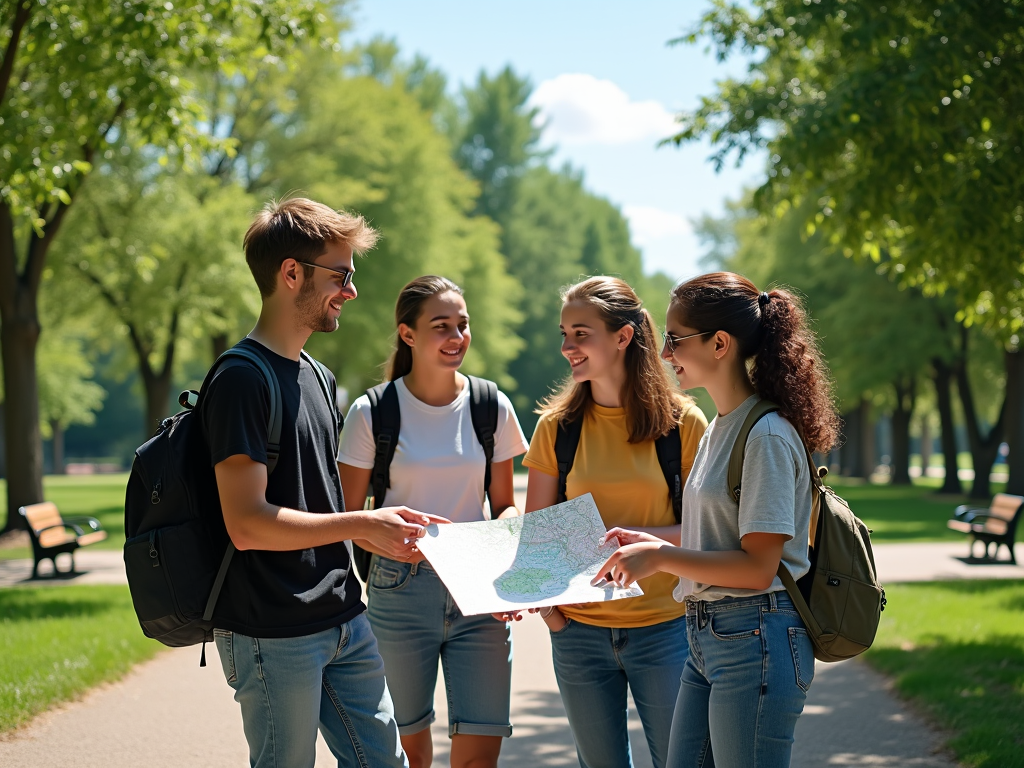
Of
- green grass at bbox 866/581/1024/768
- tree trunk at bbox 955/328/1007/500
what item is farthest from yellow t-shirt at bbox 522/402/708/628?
tree trunk at bbox 955/328/1007/500

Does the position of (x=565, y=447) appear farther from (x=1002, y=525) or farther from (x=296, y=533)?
(x=1002, y=525)

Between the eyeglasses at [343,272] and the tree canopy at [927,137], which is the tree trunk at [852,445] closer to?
the tree canopy at [927,137]

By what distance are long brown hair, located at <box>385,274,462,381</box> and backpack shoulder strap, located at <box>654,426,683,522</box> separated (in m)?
1.06

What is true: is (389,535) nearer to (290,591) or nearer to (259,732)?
(290,591)

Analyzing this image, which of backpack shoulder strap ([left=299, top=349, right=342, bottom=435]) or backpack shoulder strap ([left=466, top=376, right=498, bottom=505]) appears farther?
backpack shoulder strap ([left=466, top=376, right=498, bottom=505])

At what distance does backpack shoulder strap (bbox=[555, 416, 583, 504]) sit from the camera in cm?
385

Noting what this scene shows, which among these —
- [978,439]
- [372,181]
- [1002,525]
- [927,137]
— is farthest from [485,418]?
[978,439]

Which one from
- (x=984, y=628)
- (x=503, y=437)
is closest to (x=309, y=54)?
(x=984, y=628)

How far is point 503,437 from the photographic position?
4.18 meters

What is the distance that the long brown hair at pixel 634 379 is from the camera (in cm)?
381

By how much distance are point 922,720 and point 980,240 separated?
398cm

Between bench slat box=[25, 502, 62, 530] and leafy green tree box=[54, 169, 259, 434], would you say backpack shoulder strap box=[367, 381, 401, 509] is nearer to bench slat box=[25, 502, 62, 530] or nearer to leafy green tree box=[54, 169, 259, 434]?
bench slat box=[25, 502, 62, 530]

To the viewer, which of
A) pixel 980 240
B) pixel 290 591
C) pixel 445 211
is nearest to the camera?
pixel 290 591

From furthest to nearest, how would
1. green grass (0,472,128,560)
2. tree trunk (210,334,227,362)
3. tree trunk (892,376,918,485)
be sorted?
tree trunk (892,376,918,485) → tree trunk (210,334,227,362) → green grass (0,472,128,560)
